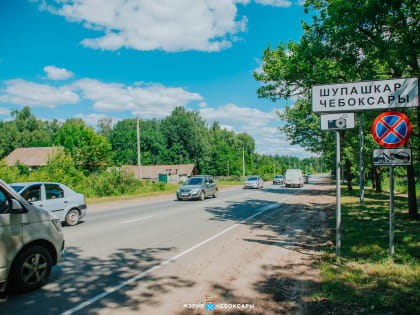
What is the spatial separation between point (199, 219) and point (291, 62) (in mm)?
8439

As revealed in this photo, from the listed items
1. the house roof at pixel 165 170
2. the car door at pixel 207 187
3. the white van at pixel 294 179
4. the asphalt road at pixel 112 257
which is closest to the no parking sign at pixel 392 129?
the asphalt road at pixel 112 257

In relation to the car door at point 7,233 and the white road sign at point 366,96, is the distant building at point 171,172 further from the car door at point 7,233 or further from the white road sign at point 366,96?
the car door at point 7,233

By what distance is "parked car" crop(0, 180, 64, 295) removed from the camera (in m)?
4.07

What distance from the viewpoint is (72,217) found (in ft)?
35.2

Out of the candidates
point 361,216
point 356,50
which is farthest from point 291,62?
point 361,216

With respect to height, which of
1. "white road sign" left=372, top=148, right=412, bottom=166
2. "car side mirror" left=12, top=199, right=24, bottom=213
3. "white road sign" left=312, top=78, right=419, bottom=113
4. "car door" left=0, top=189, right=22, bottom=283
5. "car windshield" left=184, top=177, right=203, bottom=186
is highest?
"white road sign" left=312, top=78, right=419, bottom=113

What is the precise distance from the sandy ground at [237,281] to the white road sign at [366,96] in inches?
128

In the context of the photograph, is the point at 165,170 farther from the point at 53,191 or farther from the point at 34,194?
the point at 34,194

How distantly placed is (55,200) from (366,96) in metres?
9.80

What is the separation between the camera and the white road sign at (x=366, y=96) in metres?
5.59

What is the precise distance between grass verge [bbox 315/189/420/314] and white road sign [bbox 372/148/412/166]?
5.98ft

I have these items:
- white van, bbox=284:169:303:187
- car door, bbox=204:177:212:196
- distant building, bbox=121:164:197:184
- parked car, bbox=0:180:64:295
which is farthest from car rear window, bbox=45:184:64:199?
distant building, bbox=121:164:197:184

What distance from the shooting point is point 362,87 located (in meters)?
5.91

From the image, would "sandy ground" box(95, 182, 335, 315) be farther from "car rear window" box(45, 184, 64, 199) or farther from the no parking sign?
"car rear window" box(45, 184, 64, 199)
